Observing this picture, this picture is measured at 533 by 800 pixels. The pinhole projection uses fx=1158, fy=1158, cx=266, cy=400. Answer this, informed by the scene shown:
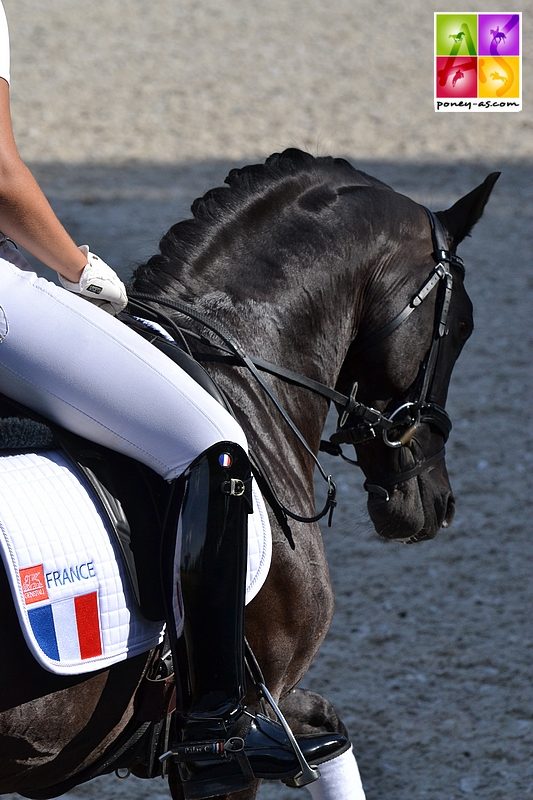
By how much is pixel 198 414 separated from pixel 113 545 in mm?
313

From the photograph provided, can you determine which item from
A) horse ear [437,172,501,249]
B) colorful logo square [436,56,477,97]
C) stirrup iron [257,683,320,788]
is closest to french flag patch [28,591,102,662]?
stirrup iron [257,683,320,788]

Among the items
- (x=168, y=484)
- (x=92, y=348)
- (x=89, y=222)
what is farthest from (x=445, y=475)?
(x=89, y=222)

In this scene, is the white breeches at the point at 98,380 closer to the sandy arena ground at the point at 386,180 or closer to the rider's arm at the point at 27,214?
the rider's arm at the point at 27,214

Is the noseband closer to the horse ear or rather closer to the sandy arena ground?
the horse ear

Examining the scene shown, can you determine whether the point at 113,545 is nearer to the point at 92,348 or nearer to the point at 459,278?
the point at 92,348

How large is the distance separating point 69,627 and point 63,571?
0.11 metres

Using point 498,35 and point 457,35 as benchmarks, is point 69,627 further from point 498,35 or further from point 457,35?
point 498,35

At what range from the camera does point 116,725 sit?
2.46 meters

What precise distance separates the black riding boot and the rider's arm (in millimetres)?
481

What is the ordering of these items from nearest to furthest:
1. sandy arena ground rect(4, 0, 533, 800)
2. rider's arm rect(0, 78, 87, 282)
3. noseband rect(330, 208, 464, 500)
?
1. rider's arm rect(0, 78, 87, 282)
2. noseband rect(330, 208, 464, 500)
3. sandy arena ground rect(4, 0, 533, 800)

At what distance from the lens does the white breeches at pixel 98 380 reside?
7.28 feet

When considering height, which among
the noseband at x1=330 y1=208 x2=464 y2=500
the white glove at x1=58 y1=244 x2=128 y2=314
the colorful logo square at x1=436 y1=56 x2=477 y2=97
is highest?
the colorful logo square at x1=436 y1=56 x2=477 y2=97

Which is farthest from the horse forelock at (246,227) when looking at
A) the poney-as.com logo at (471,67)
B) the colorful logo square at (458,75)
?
the colorful logo square at (458,75)

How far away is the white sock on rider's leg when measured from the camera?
303cm
